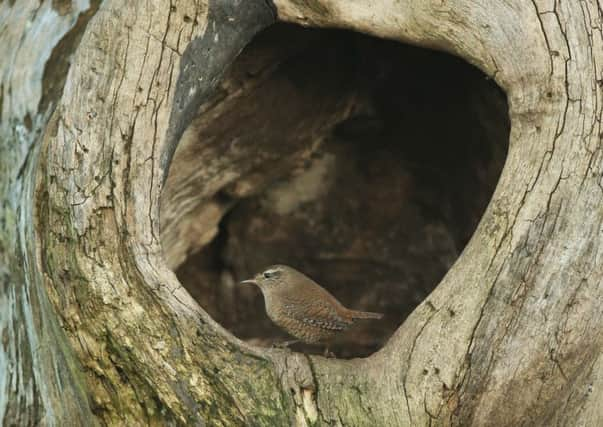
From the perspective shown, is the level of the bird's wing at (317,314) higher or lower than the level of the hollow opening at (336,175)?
lower

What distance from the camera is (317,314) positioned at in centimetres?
581

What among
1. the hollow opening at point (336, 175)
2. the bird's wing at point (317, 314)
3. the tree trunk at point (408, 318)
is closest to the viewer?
the tree trunk at point (408, 318)

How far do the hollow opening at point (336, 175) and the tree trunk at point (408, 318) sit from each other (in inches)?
58.7

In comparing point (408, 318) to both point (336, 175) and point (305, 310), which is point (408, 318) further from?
point (336, 175)

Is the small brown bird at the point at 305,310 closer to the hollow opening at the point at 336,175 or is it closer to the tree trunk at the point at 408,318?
the hollow opening at the point at 336,175

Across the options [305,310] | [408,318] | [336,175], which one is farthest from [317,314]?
[336,175]

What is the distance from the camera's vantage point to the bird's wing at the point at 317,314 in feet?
19.0

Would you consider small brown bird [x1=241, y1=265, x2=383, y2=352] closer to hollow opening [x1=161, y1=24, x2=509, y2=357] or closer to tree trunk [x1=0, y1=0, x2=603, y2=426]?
hollow opening [x1=161, y1=24, x2=509, y2=357]

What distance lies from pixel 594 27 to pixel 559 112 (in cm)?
45

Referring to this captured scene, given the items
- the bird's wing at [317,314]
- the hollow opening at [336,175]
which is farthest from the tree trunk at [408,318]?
the hollow opening at [336,175]

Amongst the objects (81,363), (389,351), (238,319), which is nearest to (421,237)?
(238,319)

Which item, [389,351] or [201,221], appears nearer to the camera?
[389,351]

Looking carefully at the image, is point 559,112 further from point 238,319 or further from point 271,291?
point 238,319

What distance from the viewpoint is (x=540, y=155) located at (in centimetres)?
417
